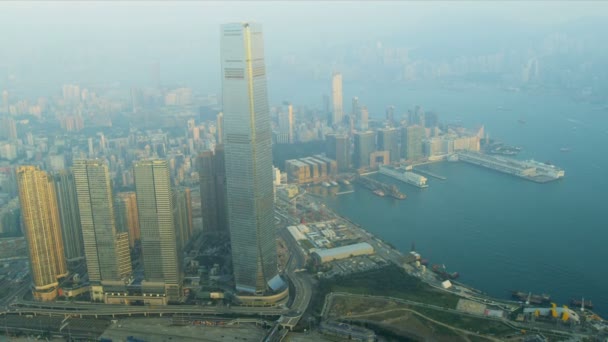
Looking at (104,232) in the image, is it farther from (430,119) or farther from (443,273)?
(430,119)

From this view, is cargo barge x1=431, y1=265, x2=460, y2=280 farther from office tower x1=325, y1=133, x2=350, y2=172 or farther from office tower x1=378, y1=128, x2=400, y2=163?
office tower x1=378, y1=128, x2=400, y2=163

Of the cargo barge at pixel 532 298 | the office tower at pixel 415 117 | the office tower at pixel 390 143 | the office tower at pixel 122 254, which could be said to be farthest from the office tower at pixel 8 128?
the cargo barge at pixel 532 298

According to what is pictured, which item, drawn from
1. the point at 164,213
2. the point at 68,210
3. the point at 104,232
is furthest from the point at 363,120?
the point at 104,232

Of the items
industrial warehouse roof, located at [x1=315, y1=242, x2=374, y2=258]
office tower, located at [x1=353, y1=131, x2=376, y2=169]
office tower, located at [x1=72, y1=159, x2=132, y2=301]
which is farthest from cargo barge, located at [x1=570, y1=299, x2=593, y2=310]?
office tower, located at [x1=353, y1=131, x2=376, y2=169]

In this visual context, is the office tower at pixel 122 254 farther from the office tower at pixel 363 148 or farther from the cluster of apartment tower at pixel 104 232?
the office tower at pixel 363 148

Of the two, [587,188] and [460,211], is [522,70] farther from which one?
[460,211]

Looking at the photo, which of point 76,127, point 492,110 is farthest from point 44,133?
point 492,110
